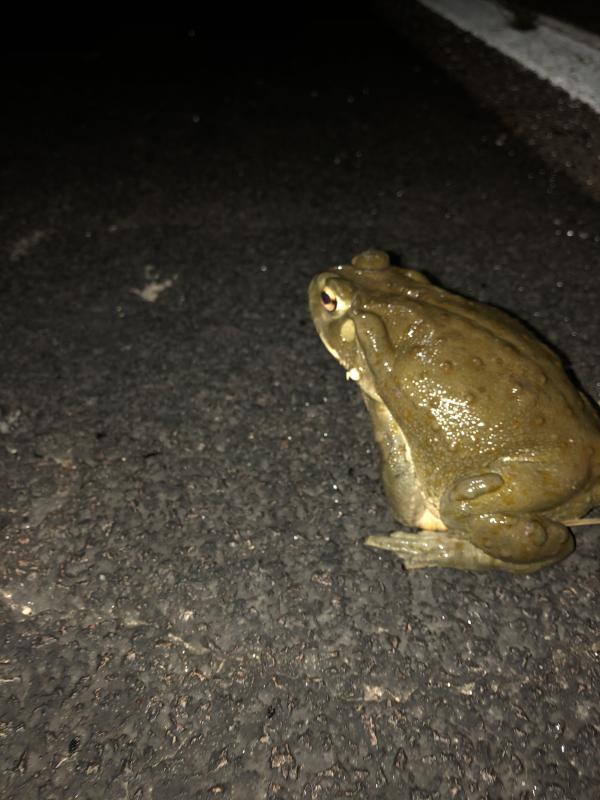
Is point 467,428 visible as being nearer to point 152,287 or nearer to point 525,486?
point 525,486

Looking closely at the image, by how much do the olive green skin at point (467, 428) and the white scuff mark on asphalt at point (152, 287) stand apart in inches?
47.4

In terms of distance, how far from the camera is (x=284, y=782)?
1.65m

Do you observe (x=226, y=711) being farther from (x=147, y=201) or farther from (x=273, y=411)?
(x=147, y=201)

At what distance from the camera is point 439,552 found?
197 centimetres

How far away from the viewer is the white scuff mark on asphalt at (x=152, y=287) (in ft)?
9.97

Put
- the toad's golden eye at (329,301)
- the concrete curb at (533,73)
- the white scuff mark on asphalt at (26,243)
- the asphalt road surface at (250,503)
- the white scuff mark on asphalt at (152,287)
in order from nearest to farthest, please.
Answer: the asphalt road surface at (250,503) → the toad's golden eye at (329,301) → the white scuff mark on asphalt at (152,287) → the white scuff mark on asphalt at (26,243) → the concrete curb at (533,73)

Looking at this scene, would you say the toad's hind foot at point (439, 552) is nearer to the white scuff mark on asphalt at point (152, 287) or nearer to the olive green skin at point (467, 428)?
the olive green skin at point (467, 428)

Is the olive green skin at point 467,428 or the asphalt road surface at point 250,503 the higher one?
the olive green skin at point 467,428

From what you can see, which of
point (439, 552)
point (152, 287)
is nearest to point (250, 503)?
point (439, 552)

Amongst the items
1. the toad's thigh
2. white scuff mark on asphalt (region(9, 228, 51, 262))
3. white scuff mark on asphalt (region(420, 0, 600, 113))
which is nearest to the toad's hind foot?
the toad's thigh

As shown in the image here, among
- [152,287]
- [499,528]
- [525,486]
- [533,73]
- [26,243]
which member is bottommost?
[26,243]

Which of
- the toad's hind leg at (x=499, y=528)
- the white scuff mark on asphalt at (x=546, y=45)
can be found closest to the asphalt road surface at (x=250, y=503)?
the toad's hind leg at (x=499, y=528)

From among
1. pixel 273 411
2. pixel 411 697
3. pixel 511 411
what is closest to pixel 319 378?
pixel 273 411

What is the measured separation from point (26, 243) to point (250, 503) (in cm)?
221
